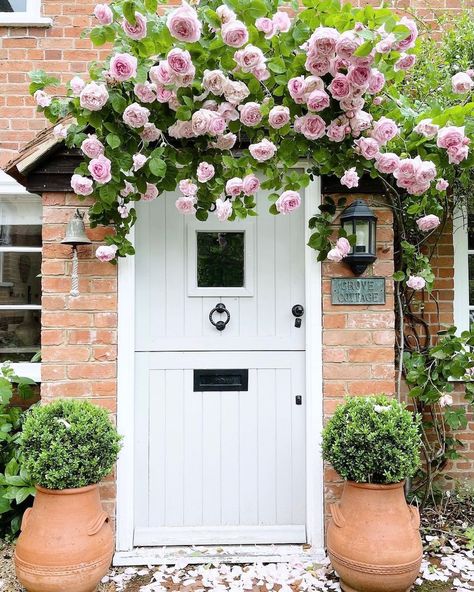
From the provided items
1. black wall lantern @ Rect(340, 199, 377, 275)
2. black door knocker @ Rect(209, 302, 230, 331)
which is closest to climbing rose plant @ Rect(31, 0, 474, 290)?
black wall lantern @ Rect(340, 199, 377, 275)

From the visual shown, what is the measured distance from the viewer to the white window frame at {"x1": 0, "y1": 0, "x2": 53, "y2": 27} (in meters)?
3.66

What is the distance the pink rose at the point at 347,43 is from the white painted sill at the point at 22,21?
2424 millimetres

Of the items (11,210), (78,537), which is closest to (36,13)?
(11,210)

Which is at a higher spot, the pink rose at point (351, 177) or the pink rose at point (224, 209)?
the pink rose at point (351, 177)

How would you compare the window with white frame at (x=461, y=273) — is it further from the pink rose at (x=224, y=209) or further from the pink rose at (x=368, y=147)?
the pink rose at (x=224, y=209)

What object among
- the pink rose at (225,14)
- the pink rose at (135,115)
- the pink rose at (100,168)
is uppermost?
the pink rose at (225,14)

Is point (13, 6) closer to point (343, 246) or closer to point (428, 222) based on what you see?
point (343, 246)

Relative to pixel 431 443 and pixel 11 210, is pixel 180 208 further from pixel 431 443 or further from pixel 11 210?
pixel 431 443

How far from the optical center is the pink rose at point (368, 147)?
2660 mm

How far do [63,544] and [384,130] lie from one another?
8.70 feet

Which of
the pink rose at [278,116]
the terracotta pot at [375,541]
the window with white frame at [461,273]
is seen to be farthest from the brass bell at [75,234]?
the window with white frame at [461,273]

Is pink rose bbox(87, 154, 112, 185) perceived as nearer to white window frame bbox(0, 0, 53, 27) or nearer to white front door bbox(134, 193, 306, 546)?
white front door bbox(134, 193, 306, 546)

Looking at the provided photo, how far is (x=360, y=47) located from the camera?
7.45ft

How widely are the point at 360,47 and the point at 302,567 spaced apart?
2.80 metres
